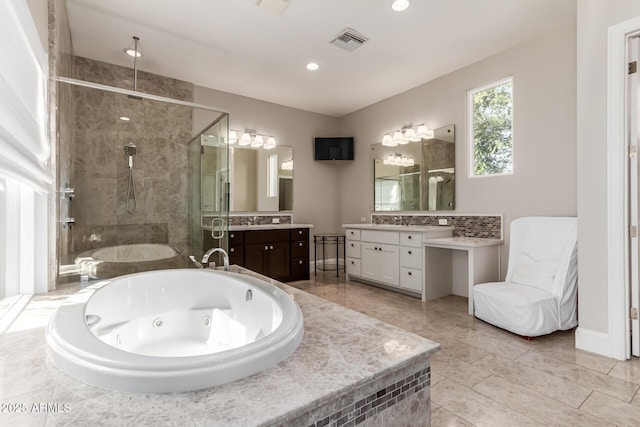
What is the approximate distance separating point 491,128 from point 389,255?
1834 mm

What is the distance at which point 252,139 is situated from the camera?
178 inches

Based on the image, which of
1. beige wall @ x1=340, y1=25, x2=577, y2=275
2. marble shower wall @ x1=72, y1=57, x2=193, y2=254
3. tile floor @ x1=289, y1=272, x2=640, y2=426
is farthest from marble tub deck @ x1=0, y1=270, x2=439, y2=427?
beige wall @ x1=340, y1=25, x2=577, y2=275

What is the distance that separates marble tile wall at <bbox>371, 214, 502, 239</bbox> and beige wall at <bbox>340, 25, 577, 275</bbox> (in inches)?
3.1

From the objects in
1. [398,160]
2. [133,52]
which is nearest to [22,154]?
[133,52]

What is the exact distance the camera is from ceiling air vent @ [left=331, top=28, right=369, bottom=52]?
288cm

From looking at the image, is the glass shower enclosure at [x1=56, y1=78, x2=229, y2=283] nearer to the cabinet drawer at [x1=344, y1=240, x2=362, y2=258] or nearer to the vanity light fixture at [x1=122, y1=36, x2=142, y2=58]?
the vanity light fixture at [x1=122, y1=36, x2=142, y2=58]

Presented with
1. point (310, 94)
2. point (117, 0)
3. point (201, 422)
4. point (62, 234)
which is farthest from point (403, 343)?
point (310, 94)

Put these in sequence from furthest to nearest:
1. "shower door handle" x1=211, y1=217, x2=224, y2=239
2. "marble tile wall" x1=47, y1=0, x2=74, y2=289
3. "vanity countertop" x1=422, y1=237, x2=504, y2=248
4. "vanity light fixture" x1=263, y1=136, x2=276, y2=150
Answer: "vanity light fixture" x1=263, y1=136, x2=276, y2=150 → "shower door handle" x1=211, y1=217, x2=224, y2=239 → "vanity countertop" x1=422, y1=237, x2=504, y2=248 → "marble tile wall" x1=47, y1=0, x2=74, y2=289

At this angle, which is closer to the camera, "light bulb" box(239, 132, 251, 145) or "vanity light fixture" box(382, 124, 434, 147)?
"vanity light fixture" box(382, 124, 434, 147)

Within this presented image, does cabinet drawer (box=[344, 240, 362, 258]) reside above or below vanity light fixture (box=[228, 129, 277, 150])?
below

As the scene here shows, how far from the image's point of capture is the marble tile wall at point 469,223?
3301 mm

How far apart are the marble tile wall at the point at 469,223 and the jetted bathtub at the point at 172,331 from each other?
8.61ft

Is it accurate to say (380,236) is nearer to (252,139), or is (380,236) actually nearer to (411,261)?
(411,261)

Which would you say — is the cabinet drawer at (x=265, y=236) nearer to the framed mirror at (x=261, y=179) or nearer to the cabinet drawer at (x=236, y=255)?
the cabinet drawer at (x=236, y=255)
